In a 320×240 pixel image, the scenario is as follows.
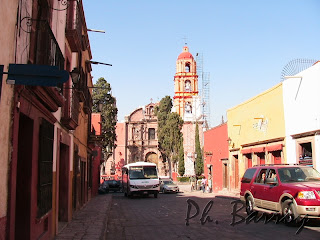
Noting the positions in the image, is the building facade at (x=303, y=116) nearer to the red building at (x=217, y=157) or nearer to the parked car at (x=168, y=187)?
the red building at (x=217, y=157)

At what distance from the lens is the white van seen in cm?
2698

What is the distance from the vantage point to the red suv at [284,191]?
31.6 ft

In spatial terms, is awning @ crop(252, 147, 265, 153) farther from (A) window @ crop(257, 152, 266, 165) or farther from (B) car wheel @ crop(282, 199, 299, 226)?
(B) car wheel @ crop(282, 199, 299, 226)

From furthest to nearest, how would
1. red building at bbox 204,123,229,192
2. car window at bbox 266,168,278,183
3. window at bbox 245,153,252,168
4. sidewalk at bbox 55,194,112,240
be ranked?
red building at bbox 204,123,229,192
window at bbox 245,153,252,168
car window at bbox 266,168,278,183
sidewalk at bbox 55,194,112,240

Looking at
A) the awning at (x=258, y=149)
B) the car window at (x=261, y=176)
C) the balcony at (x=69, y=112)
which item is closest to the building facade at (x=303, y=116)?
the awning at (x=258, y=149)

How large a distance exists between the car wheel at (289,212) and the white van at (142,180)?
57.0 ft

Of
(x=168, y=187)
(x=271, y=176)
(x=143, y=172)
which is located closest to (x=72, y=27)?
(x=271, y=176)

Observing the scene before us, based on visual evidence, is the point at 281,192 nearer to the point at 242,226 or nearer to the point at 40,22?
the point at 242,226

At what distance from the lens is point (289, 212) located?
402 inches

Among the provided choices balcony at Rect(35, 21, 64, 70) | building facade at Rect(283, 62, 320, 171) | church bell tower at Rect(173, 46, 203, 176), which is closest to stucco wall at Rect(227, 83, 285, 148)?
building facade at Rect(283, 62, 320, 171)

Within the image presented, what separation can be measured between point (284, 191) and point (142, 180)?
18.0 m

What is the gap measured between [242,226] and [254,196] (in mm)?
1990

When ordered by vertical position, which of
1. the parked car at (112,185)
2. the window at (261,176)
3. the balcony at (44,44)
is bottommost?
the parked car at (112,185)

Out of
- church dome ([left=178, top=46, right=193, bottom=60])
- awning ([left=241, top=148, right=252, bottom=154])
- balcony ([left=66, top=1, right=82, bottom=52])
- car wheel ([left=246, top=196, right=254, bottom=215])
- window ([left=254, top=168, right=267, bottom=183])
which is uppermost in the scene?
church dome ([left=178, top=46, right=193, bottom=60])
